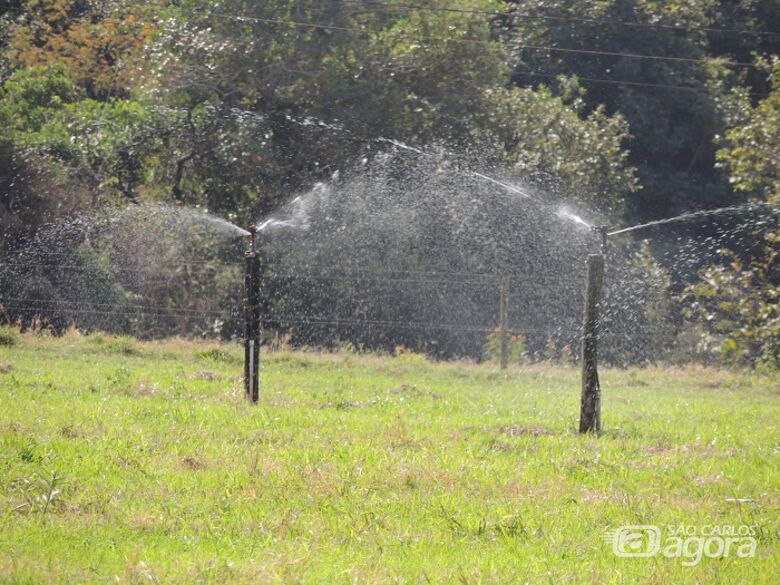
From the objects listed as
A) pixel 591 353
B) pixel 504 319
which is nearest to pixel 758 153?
pixel 504 319

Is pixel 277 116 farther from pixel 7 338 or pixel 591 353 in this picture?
pixel 591 353

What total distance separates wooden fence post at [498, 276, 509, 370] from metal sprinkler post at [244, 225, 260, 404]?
6.54 metres

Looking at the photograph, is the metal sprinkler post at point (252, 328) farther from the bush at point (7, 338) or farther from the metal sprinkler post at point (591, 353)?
the bush at point (7, 338)

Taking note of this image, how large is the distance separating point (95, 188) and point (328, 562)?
672 inches

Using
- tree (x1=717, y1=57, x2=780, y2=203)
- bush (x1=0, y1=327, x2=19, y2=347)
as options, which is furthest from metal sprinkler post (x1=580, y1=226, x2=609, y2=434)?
bush (x1=0, y1=327, x2=19, y2=347)

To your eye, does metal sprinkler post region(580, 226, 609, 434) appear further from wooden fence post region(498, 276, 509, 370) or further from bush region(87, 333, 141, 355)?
bush region(87, 333, 141, 355)

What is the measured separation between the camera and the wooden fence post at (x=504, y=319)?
57.3 feet

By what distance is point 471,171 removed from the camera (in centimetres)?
2097

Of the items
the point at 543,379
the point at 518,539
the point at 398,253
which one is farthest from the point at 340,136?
the point at 518,539

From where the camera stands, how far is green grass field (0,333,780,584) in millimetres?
5801

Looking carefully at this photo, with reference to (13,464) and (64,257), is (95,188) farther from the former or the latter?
(13,464)

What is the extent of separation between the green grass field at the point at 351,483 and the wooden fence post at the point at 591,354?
0.78ft

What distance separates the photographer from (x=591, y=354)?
10.1 meters

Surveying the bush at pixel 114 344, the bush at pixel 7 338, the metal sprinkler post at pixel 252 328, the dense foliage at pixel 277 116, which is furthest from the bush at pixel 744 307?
the bush at pixel 7 338
